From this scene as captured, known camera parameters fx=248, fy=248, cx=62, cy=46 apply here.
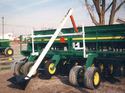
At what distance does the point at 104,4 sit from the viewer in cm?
2012

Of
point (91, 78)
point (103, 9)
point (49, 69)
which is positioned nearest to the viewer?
point (91, 78)

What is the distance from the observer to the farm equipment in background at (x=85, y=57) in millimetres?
7684

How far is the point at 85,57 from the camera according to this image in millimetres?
8094

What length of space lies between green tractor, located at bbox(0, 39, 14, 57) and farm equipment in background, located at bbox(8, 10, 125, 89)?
11374 millimetres

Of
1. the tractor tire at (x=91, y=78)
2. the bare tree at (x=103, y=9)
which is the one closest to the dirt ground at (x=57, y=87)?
the tractor tire at (x=91, y=78)

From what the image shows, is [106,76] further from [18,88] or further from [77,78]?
[18,88]

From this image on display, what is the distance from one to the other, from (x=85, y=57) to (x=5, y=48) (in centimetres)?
1458

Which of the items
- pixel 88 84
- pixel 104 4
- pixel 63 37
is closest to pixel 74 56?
pixel 63 37

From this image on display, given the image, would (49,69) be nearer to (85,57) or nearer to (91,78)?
(85,57)

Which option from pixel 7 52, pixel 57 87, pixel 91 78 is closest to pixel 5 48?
pixel 7 52

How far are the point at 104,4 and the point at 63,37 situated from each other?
37.7 ft

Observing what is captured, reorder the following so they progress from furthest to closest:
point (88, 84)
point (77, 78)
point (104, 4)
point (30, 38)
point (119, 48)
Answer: point (104, 4) → point (30, 38) → point (119, 48) → point (77, 78) → point (88, 84)

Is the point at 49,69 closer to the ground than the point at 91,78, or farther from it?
farther from it

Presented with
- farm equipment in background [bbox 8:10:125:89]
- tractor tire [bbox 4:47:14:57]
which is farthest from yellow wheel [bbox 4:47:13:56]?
farm equipment in background [bbox 8:10:125:89]
